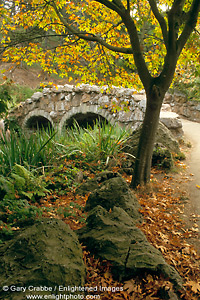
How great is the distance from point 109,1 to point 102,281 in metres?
3.83

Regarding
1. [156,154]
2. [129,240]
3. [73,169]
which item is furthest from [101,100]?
[129,240]

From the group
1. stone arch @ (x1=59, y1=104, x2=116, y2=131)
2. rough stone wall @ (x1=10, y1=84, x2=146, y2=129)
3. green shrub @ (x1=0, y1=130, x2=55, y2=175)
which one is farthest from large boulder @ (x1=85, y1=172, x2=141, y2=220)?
stone arch @ (x1=59, y1=104, x2=116, y2=131)

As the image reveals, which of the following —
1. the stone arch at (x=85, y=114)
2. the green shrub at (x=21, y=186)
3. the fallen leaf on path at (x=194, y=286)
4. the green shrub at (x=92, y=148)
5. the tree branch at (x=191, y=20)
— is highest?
the tree branch at (x=191, y=20)

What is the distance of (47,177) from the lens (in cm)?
412

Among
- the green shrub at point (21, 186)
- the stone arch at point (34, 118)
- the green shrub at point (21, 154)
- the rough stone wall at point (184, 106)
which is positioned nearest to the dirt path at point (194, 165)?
the green shrub at point (21, 186)

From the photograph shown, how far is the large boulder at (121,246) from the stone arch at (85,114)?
775 centimetres

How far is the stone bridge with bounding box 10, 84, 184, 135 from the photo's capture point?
29.9 feet

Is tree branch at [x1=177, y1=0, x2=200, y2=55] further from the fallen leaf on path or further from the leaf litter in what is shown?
the fallen leaf on path

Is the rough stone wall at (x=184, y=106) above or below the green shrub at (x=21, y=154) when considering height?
above

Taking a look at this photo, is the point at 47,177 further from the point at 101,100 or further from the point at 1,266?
the point at 101,100

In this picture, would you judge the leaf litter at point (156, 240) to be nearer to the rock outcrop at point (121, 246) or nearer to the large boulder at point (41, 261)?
→ the rock outcrop at point (121, 246)

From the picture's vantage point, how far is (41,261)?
5.83ft

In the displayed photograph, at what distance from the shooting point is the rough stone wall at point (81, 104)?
910 centimetres

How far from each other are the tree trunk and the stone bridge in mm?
4334
